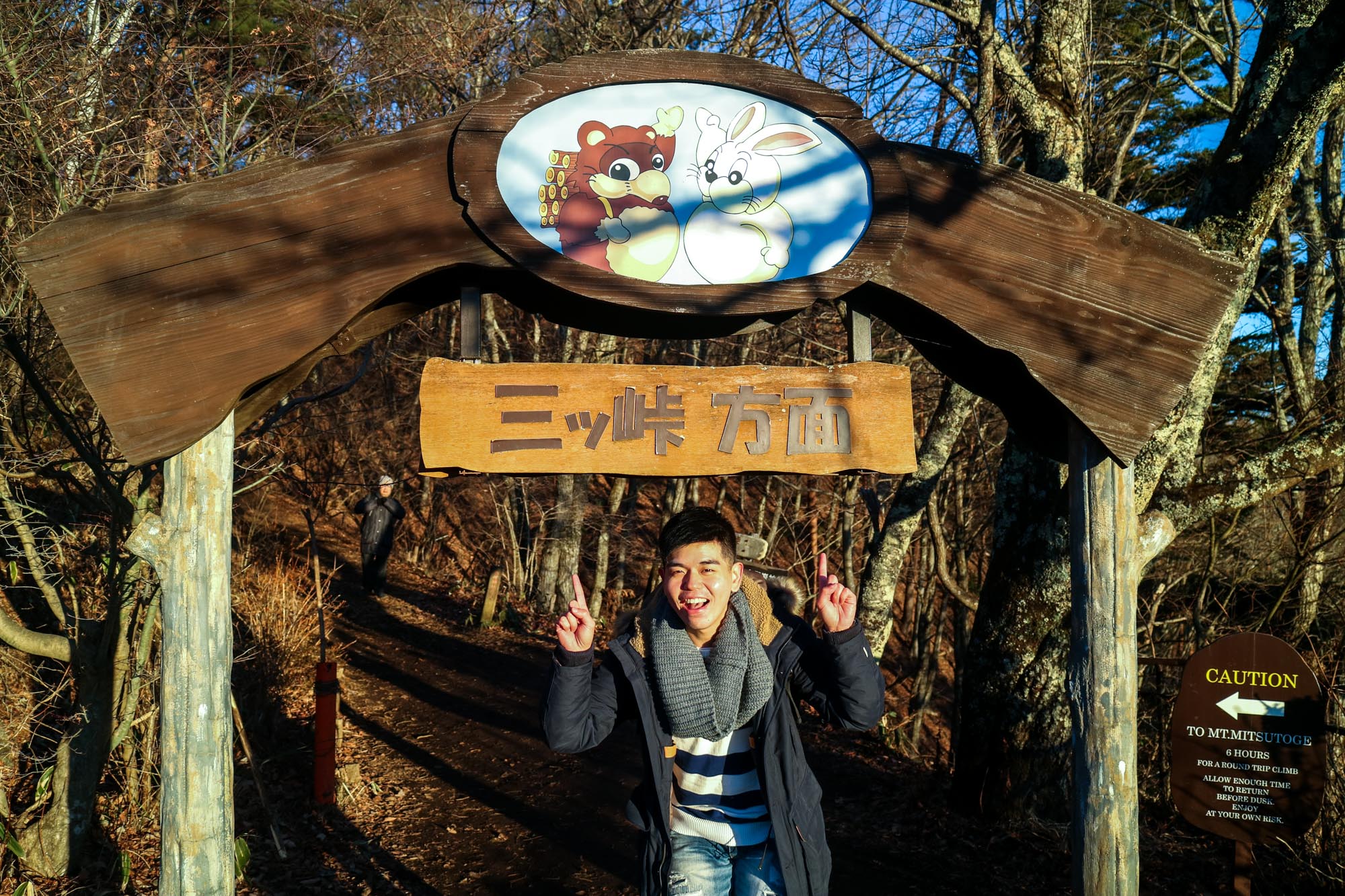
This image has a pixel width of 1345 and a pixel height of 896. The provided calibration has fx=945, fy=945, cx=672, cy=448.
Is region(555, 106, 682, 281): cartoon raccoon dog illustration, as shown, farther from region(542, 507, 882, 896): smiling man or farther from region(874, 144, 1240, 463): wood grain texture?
region(542, 507, 882, 896): smiling man

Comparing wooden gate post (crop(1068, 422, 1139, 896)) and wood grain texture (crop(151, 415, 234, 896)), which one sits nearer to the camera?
wood grain texture (crop(151, 415, 234, 896))

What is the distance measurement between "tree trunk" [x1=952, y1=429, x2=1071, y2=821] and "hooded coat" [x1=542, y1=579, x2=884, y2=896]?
318 centimetres

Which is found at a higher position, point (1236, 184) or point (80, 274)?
point (1236, 184)

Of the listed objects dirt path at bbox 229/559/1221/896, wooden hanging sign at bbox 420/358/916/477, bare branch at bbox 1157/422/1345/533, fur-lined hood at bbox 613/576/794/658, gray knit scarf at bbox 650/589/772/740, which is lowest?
dirt path at bbox 229/559/1221/896

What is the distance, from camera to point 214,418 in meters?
3.00

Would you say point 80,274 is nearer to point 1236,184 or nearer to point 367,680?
point 1236,184

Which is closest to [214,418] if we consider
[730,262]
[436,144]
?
[436,144]

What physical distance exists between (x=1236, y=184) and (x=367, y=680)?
8.75 meters

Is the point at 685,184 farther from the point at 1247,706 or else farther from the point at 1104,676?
the point at 1247,706

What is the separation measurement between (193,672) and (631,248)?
2026 mm

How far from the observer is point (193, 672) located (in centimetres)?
312

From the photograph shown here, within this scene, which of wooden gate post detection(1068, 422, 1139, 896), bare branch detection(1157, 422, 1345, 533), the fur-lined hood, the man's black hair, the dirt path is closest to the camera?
the man's black hair

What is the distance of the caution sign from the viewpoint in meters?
3.92

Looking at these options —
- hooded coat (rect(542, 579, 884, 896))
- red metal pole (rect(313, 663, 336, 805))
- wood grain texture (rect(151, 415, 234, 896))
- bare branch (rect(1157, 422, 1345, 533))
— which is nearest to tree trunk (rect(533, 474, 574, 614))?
red metal pole (rect(313, 663, 336, 805))
